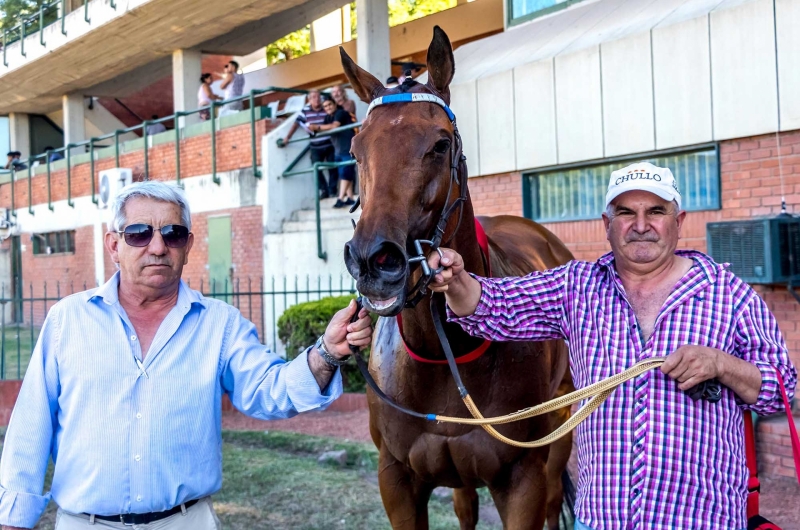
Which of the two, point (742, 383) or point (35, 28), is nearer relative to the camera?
point (742, 383)

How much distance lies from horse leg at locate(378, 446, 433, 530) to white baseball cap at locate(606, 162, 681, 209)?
61.3 inches

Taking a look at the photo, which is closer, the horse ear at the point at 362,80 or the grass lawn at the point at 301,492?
the horse ear at the point at 362,80

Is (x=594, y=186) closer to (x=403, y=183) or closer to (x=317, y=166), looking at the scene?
(x=317, y=166)

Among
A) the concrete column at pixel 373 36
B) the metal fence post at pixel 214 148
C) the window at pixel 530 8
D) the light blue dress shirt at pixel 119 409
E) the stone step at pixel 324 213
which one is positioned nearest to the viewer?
the light blue dress shirt at pixel 119 409

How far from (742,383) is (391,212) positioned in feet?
3.84

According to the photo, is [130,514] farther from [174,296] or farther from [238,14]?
[238,14]

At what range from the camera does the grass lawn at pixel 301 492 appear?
5.81 m

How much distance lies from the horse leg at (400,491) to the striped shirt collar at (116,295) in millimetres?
1175

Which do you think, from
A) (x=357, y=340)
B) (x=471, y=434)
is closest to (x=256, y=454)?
(x=471, y=434)

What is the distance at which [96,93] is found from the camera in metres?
24.7

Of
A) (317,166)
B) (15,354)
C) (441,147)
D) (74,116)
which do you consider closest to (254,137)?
(317,166)

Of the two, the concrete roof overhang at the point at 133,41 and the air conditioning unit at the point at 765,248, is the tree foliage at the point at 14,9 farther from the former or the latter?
the air conditioning unit at the point at 765,248

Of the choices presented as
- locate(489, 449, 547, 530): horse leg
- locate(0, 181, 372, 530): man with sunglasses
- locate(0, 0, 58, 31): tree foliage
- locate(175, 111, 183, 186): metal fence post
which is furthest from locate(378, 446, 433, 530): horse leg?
locate(0, 0, 58, 31): tree foliage

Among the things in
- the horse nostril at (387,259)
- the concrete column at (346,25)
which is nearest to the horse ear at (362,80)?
the horse nostril at (387,259)
